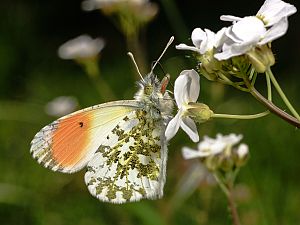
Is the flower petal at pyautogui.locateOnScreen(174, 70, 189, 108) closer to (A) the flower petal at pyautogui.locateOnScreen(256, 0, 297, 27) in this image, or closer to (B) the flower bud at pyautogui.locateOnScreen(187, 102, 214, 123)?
(B) the flower bud at pyautogui.locateOnScreen(187, 102, 214, 123)

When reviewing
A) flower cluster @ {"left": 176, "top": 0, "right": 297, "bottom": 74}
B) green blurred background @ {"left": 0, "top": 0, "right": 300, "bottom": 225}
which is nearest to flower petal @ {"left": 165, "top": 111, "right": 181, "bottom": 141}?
flower cluster @ {"left": 176, "top": 0, "right": 297, "bottom": 74}

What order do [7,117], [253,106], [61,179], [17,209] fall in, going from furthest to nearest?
[253,106]
[7,117]
[61,179]
[17,209]

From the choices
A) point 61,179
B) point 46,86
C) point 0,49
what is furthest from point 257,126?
point 0,49

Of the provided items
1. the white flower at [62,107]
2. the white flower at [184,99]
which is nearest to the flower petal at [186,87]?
the white flower at [184,99]

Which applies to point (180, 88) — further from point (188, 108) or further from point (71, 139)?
point (71, 139)

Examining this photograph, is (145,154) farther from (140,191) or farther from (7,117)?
(7,117)

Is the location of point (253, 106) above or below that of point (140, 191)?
below

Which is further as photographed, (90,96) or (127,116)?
(90,96)

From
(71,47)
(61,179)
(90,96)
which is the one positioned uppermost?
(71,47)

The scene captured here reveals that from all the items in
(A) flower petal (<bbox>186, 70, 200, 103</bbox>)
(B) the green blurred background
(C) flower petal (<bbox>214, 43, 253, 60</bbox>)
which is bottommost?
(B) the green blurred background
